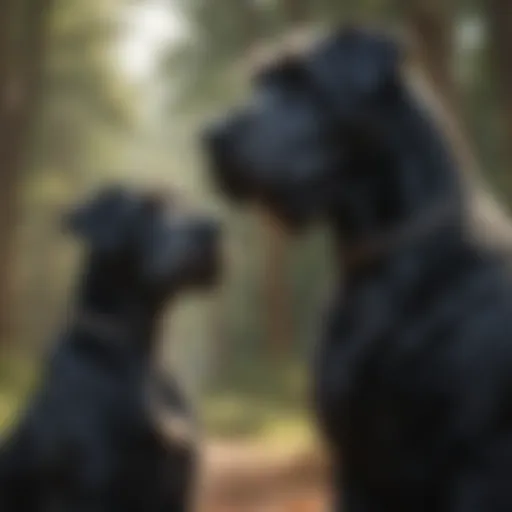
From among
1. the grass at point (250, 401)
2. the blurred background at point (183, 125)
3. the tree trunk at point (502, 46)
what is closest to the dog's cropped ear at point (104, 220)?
the grass at point (250, 401)

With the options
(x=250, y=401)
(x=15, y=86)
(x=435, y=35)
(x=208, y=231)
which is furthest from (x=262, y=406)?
(x=208, y=231)

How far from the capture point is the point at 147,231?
9.78ft

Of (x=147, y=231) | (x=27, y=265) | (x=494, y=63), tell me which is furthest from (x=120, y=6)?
(x=147, y=231)

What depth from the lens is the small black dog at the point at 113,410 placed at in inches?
105

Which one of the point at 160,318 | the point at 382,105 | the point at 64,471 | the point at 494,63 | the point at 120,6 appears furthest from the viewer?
the point at 120,6

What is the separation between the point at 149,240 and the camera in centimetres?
297

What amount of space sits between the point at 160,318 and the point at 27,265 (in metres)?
5.18

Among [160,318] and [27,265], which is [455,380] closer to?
[160,318]

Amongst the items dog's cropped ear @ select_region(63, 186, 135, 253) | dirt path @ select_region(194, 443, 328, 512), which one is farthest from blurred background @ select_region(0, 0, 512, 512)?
dog's cropped ear @ select_region(63, 186, 135, 253)

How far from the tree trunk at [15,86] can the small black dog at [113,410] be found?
16.5ft

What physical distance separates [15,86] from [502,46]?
3.12m

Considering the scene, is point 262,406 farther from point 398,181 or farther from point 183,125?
point 398,181

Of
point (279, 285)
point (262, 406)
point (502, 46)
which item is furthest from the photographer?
point (279, 285)

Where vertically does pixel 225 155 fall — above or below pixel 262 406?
below
